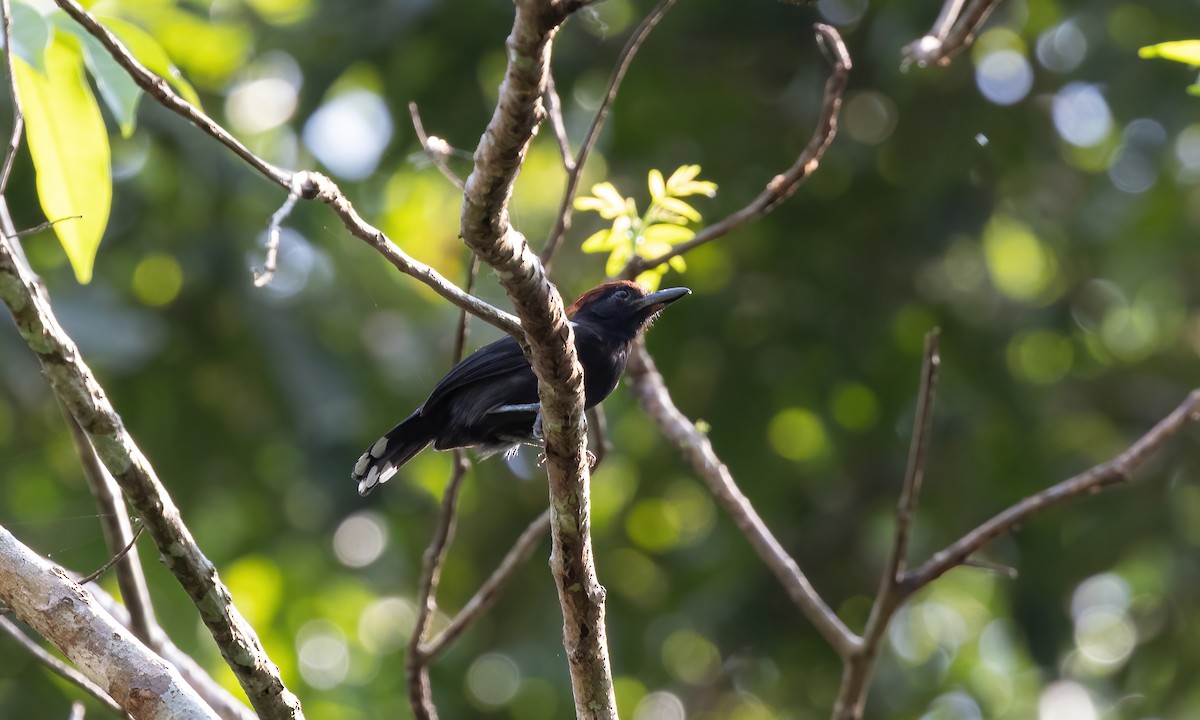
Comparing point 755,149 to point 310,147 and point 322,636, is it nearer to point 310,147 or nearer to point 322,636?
point 310,147

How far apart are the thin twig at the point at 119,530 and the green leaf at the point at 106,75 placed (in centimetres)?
91

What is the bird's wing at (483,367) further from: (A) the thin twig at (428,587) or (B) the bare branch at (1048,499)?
(B) the bare branch at (1048,499)

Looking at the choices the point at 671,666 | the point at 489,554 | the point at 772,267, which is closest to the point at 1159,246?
the point at 772,267

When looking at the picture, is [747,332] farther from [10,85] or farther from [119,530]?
[10,85]

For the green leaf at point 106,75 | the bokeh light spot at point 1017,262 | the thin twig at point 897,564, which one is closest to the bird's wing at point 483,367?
the thin twig at point 897,564

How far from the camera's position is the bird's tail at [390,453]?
15.8 feet

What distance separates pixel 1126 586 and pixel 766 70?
172 inches

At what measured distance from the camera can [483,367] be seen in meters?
4.80

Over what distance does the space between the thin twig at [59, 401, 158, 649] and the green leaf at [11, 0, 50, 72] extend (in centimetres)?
111

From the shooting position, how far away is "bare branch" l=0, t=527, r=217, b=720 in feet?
8.80

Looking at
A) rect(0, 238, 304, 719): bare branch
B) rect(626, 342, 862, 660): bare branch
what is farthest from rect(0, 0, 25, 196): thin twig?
rect(626, 342, 862, 660): bare branch

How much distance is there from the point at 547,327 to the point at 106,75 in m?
1.61

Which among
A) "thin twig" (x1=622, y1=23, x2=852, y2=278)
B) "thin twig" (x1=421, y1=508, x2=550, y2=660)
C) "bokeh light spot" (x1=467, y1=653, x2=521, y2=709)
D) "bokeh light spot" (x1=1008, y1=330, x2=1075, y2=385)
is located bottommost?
"bokeh light spot" (x1=1008, y1=330, x2=1075, y2=385)

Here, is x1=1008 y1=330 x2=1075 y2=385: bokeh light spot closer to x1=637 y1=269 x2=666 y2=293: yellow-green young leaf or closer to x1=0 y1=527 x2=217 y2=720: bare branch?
x1=637 y1=269 x2=666 y2=293: yellow-green young leaf
